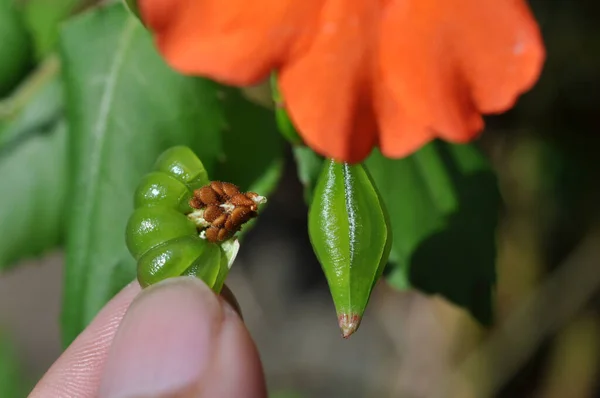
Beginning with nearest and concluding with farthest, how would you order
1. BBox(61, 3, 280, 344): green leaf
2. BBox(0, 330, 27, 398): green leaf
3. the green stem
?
BBox(61, 3, 280, 344): green leaf
the green stem
BBox(0, 330, 27, 398): green leaf

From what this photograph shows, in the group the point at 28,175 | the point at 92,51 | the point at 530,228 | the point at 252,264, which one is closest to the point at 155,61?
the point at 92,51

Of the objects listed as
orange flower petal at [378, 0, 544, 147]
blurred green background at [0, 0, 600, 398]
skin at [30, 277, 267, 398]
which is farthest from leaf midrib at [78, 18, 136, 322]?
blurred green background at [0, 0, 600, 398]

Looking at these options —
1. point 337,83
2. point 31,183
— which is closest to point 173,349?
point 337,83

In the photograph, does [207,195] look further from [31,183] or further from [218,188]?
[31,183]

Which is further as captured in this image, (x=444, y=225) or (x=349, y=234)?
(x=444, y=225)

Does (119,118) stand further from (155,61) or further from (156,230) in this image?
(156,230)

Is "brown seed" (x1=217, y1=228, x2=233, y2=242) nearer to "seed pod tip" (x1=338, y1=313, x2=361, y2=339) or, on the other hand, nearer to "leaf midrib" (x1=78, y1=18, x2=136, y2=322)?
"seed pod tip" (x1=338, y1=313, x2=361, y2=339)
